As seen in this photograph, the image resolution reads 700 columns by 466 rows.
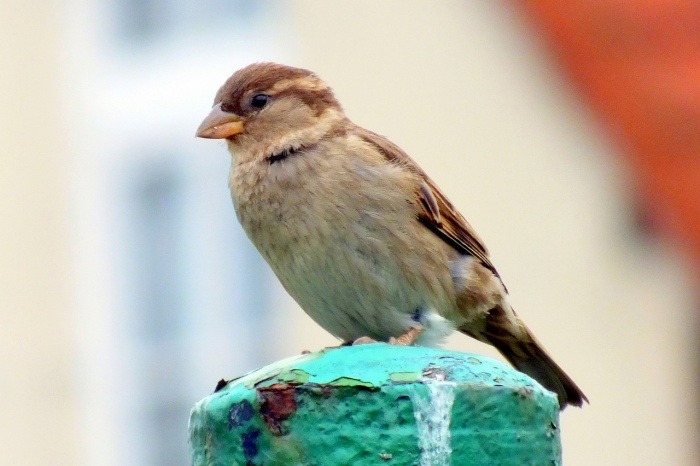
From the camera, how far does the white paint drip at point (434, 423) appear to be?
4.78ft

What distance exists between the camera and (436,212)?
306 centimetres

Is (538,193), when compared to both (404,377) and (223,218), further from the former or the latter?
(404,377)

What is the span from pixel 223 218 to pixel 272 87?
490 centimetres

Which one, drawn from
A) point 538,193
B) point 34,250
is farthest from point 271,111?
point 34,250

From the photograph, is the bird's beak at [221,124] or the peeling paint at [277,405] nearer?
the peeling paint at [277,405]

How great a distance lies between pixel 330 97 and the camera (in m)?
3.32

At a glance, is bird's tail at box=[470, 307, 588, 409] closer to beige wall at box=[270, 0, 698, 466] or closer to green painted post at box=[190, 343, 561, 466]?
green painted post at box=[190, 343, 561, 466]

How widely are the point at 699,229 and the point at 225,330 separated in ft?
13.1

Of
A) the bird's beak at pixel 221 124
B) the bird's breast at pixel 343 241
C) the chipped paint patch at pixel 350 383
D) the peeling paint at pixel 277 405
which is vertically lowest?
the peeling paint at pixel 277 405

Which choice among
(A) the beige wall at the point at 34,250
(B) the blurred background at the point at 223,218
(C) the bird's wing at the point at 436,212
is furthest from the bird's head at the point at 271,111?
(A) the beige wall at the point at 34,250

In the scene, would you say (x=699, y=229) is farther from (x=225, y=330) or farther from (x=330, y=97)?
(x=225, y=330)

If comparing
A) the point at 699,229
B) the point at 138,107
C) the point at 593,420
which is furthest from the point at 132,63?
the point at 699,229

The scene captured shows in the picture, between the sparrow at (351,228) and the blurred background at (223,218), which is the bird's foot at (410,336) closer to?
the sparrow at (351,228)

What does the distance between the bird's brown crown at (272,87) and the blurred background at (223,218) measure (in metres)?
3.62
